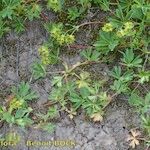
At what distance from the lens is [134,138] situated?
2771 mm

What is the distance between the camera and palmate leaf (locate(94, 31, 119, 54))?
9.21ft

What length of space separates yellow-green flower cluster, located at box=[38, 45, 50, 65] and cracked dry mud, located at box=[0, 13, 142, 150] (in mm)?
94

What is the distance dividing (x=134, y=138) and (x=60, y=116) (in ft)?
1.67

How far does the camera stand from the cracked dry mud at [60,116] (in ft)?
9.29

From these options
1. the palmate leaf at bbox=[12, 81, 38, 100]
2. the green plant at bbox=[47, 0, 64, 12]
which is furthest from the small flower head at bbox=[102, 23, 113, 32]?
the palmate leaf at bbox=[12, 81, 38, 100]

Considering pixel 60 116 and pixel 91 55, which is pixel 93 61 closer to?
pixel 91 55

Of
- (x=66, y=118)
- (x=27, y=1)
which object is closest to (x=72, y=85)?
(x=66, y=118)

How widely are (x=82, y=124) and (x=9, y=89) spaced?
0.56m

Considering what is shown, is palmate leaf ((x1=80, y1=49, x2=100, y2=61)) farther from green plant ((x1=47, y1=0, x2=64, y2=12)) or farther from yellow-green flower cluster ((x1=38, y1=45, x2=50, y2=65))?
green plant ((x1=47, y1=0, x2=64, y2=12))

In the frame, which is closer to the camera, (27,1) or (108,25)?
(108,25)

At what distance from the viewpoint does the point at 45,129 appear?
287cm

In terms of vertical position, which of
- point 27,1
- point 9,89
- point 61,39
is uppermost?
point 27,1

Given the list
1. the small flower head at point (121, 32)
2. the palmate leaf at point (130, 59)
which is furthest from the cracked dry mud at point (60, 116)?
the small flower head at point (121, 32)

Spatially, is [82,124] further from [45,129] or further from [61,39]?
[61,39]
